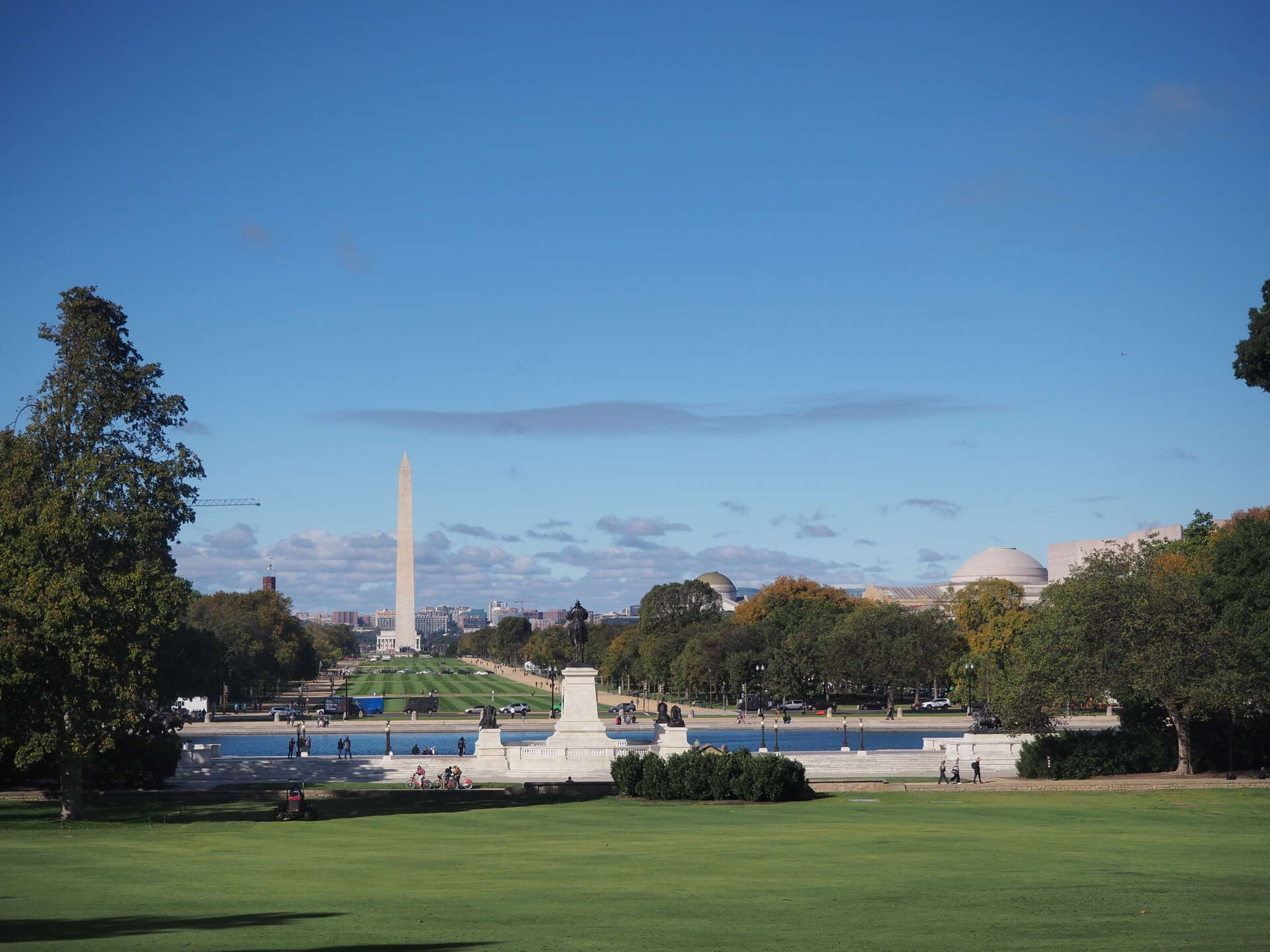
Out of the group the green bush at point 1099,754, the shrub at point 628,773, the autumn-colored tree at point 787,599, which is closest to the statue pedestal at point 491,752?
the shrub at point 628,773

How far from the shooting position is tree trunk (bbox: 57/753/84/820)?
121ft

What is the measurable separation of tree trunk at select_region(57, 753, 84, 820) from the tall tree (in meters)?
0.03

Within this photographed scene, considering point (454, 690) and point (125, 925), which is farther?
point (454, 690)

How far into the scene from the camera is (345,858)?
1030 inches

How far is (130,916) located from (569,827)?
53.1 ft

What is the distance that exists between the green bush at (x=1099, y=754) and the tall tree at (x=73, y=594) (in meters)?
31.8

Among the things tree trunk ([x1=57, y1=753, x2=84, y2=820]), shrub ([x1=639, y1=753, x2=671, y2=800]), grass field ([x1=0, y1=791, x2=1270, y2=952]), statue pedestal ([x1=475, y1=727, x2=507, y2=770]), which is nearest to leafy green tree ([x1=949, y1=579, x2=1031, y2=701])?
statue pedestal ([x1=475, y1=727, x2=507, y2=770])

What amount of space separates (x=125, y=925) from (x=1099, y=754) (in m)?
39.9

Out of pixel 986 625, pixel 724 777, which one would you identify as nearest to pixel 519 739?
pixel 724 777

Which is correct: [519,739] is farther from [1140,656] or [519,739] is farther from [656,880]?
[656,880]

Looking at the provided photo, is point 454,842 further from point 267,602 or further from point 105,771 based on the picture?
point 267,602

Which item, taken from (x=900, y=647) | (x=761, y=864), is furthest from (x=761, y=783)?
(x=900, y=647)

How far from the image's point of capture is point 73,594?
116 feet

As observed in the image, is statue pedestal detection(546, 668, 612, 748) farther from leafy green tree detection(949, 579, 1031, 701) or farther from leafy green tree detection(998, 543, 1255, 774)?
leafy green tree detection(949, 579, 1031, 701)
